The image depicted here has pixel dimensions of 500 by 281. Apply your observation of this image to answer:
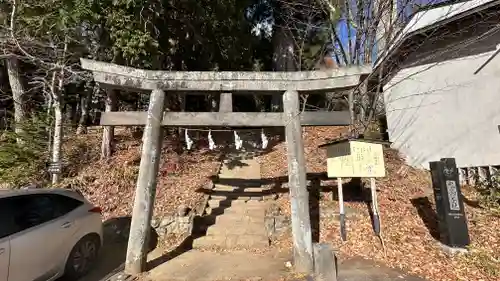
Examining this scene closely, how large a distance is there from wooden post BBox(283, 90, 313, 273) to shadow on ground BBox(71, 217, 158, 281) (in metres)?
3.47

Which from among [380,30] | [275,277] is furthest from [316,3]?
[275,277]

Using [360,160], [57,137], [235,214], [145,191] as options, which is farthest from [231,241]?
[57,137]

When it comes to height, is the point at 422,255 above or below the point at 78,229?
below

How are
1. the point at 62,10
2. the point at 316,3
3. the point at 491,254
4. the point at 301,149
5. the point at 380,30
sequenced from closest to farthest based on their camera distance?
the point at 491,254 < the point at 301,149 < the point at 62,10 < the point at 380,30 < the point at 316,3

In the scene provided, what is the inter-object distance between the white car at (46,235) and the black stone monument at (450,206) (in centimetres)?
690

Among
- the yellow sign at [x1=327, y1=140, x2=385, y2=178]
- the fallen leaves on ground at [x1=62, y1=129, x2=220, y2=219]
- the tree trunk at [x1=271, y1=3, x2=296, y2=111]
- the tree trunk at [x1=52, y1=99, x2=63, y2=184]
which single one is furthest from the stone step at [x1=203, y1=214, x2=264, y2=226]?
the tree trunk at [x1=271, y1=3, x2=296, y2=111]

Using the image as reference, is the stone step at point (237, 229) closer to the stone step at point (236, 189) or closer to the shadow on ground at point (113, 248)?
the shadow on ground at point (113, 248)

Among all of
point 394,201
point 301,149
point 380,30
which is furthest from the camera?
point 380,30

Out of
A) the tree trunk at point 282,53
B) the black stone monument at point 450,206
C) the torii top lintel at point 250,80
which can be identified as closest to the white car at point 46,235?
the torii top lintel at point 250,80

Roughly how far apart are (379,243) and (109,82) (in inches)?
260

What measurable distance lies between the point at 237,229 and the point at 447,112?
7554mm

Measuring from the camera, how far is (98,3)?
7.88 metres

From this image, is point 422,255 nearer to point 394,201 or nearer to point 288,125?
point 394,201

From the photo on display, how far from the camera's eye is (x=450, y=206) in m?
6.31
